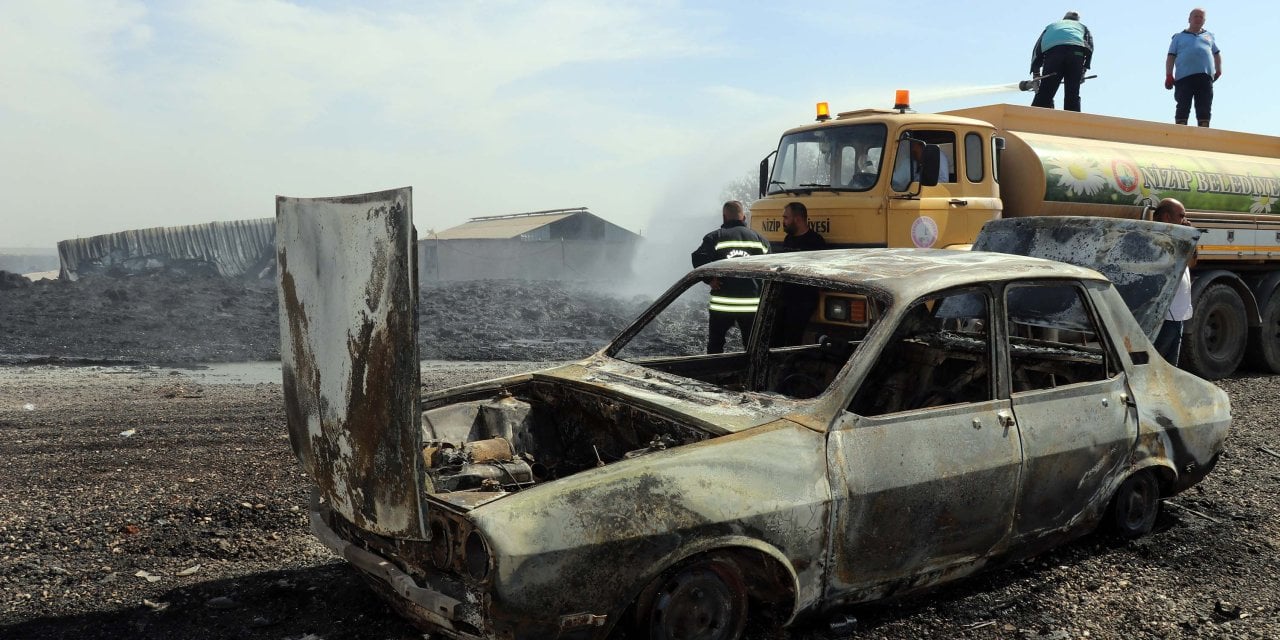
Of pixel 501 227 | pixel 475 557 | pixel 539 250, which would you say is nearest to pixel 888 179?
pixel 475 557

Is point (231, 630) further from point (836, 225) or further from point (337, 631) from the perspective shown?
point (836, 225)

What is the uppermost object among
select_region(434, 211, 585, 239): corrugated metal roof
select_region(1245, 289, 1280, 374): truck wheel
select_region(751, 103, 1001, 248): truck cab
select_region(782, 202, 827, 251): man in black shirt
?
select_region(434, 211, 585, 239): corrugated metal roof

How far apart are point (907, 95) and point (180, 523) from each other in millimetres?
6960

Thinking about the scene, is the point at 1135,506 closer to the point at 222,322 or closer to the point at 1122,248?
the point at 1122,248

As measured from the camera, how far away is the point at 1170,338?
22.8 feet

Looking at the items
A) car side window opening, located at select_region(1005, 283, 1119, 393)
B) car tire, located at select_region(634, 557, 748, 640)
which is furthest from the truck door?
car tire, located at select_region(634, 557, 748, 640)

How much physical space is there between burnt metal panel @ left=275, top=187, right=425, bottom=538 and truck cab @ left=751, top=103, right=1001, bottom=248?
5485mm

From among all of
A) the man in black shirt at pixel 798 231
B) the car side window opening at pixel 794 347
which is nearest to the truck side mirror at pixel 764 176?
the man in black shirt at pixel 798 231

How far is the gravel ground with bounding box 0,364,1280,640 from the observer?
11.6 ft

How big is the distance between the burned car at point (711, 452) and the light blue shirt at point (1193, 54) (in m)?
9.07

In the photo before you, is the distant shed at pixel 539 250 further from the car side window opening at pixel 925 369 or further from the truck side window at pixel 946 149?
the car side window opening at pixel 925 369

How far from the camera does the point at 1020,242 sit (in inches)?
265

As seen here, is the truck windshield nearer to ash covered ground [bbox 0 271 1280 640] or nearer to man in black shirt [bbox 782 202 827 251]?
man in black shirt [bbox 782 202 827 251]

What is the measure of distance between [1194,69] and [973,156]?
5583mm
